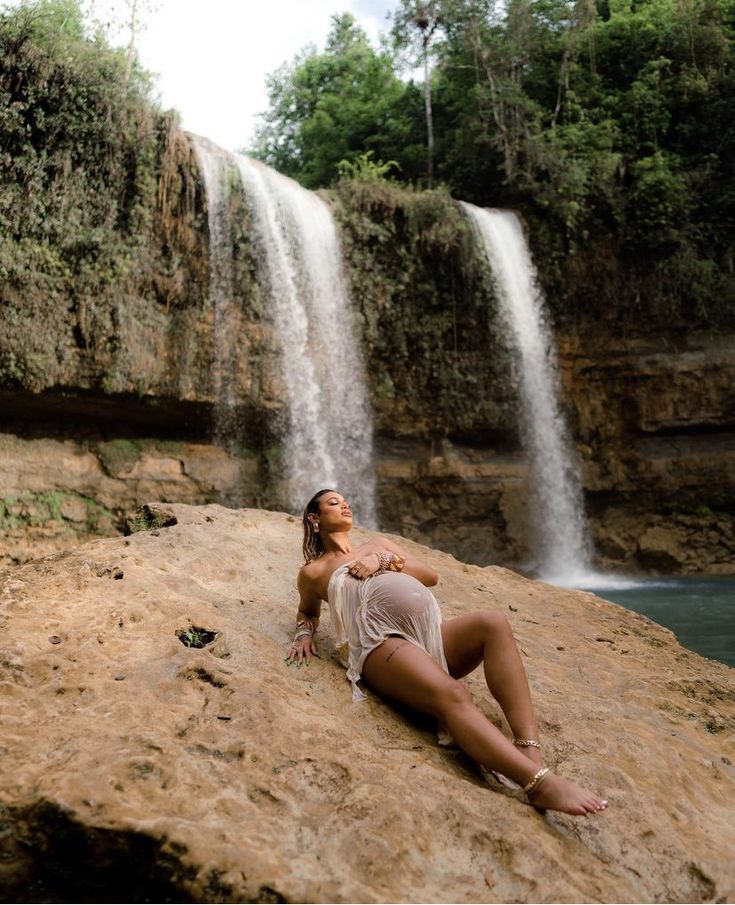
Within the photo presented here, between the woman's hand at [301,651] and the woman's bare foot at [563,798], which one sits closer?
the woman's bare foot at [563,798]

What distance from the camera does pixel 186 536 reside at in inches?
170

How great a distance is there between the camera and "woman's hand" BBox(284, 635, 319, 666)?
2.85m

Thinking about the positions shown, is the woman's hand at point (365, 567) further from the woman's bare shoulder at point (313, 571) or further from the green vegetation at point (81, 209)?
the green vegetation at point (81, 209)

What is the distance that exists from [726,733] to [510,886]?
6.00 feet

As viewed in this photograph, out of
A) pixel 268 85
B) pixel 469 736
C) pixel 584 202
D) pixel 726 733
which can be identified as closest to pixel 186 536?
pixel 469 736

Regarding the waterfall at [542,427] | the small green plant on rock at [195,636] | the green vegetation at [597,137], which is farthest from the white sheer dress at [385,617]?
the green vegetation at [597,137]

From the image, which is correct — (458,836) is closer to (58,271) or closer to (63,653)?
(63,653)

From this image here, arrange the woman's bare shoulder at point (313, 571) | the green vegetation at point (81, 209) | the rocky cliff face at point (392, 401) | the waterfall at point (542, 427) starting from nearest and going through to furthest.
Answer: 1. the woman's bare shoulder at point (313, 571)
2. the green vegetation at point (81, 209)
3. the rocky cliff face at point (392, 401)
4. the waterfall at point (542, 427)

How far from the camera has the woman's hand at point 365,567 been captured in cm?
279

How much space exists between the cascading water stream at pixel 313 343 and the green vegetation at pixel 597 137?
3.55 meters

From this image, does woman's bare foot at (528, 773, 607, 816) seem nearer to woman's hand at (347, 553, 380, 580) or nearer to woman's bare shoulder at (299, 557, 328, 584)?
woman's hand at (347, 553, 380, 580)

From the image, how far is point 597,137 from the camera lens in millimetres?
13906

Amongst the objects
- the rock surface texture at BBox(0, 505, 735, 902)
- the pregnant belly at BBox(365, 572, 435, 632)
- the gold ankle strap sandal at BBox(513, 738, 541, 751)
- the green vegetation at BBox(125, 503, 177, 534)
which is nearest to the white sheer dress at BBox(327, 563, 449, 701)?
the pregnant belly at BBox(365, 572, 435, 632)

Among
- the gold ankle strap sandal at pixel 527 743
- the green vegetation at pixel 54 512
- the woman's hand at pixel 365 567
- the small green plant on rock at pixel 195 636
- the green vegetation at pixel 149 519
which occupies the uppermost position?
the woman's hand at pixel 365 567
